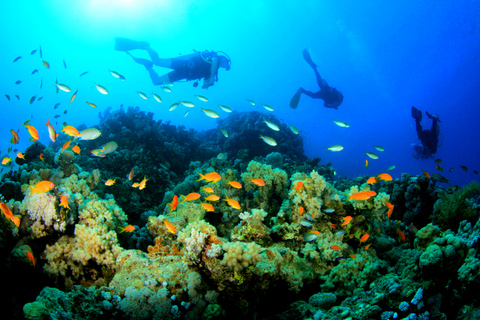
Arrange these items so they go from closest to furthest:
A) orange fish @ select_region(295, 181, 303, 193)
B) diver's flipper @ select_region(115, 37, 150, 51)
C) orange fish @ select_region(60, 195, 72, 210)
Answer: orange fish @ select_region(60, 195, 72, 210) < orange fish @ select_region(295, 181, 303, 193) < diver's flipper @ select_region(115, 37, 150, 51)

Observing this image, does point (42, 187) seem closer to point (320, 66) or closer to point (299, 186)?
point (299, 186)

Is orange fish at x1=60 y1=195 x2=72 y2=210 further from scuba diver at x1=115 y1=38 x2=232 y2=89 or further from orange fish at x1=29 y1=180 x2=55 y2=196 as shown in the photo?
scuba diver at x1=115 y1=38 x2=232 y2=89

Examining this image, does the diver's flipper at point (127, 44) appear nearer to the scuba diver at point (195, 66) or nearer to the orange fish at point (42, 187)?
the scuba diver at point (195, 66)

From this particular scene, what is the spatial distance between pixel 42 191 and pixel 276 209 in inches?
187

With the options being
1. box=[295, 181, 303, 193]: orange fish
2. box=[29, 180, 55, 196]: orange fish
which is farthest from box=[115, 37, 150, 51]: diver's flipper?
box=[295, 181, 303, 193]: orange fish

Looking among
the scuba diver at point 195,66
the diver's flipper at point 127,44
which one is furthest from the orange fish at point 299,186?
the diver's flipper at point 127,44

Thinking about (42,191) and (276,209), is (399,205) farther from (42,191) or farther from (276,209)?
(42,191)

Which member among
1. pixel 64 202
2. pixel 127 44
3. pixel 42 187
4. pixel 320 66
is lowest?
pixel 64 202

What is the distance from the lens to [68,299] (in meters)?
2.07

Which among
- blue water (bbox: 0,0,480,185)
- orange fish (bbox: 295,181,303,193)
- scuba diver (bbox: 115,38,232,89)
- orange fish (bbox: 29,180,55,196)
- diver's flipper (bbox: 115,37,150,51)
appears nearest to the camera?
orange fish (bbox: 29,180,55,196)

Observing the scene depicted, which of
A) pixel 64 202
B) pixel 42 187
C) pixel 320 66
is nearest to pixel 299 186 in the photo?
pixel 64 202

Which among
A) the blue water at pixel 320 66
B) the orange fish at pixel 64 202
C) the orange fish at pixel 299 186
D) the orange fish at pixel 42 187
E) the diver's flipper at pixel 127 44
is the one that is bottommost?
the orange fish at pixel 64 202

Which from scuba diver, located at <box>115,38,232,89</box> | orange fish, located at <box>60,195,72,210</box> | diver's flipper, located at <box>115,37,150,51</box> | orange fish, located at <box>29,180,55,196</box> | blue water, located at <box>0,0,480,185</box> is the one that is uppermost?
blue water, located at <box>0,0,480,185</box>

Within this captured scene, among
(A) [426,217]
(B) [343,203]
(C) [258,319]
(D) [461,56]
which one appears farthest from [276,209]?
(D) [461,56]
